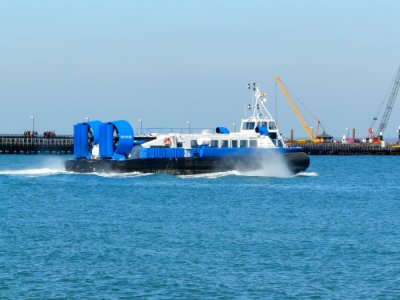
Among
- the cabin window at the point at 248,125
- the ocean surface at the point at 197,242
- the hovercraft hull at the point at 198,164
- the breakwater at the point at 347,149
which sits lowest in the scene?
the ocean surface at the point at 197,242

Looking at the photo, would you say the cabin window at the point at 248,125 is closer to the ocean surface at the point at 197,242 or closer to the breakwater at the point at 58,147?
the ocean surface at the point at 197,242

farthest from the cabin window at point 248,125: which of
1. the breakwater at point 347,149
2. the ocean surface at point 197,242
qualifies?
the breakwater at point 347,149

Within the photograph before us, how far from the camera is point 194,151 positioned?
77.8 meters

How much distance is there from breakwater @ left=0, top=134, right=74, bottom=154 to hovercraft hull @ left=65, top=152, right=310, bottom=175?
87305 millimetres

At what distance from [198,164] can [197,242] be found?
122 ft

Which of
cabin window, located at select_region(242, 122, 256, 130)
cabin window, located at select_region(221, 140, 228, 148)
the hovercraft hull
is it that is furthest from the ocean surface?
cabin window, located at select_region(242, 122, 256, 130)

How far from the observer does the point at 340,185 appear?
79.4 metres

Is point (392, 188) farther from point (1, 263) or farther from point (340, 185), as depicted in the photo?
point (1, 263)

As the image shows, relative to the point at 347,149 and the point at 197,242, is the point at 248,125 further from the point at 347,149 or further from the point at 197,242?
the point at 347,149

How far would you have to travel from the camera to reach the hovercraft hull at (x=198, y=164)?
252 feet

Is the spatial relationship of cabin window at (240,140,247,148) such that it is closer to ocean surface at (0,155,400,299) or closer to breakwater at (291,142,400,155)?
ocean surface at (0,155,400,299)

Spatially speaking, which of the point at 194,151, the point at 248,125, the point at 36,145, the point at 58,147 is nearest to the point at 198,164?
the point at 194,151

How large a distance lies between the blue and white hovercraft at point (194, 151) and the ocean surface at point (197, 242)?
5.59 metres

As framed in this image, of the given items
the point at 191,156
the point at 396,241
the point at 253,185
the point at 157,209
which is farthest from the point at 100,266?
the point at 191,156
